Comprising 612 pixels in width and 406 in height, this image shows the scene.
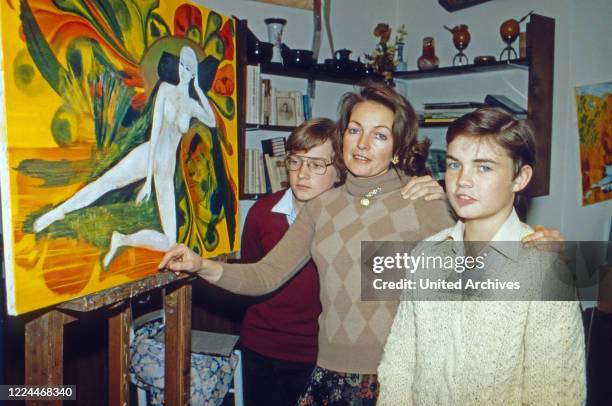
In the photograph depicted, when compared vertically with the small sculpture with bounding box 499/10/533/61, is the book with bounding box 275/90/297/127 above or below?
below

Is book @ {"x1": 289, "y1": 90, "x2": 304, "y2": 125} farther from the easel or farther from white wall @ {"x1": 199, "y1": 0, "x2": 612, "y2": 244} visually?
the easel

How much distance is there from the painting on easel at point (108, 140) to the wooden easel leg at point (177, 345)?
0.57 ft

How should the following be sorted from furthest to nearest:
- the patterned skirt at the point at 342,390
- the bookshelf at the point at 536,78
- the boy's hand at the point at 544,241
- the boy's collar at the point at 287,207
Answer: the bookshelf at the point at 536,78
the boy's collar at the point at 287,207
the patterned skirt at the point at 342,390
the boy's hand at the point at 544,241

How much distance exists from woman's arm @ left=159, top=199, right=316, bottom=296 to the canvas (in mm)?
2716

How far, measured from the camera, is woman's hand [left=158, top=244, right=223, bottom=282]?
1.53m

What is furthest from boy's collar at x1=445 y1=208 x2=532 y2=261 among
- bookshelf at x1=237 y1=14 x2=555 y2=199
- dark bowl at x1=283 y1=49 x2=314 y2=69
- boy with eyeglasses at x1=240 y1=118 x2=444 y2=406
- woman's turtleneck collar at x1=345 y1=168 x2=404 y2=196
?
dark bowl at x1=283 y1=49 x2=314 y2=69

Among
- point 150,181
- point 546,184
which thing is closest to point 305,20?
point 546,184

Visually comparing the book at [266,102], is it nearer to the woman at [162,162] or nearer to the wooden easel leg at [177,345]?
the woman at [162,162]

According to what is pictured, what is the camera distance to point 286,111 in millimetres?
3707

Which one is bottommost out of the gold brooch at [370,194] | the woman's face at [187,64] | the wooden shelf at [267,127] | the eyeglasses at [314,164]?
the gold brooch at [370,194]

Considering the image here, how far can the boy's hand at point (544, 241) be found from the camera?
1.26 m

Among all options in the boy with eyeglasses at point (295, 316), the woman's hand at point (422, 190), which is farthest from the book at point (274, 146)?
the woman's hand at point (422, 190)

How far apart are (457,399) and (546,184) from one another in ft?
8.87

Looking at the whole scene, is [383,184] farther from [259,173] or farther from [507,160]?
[259,173]
